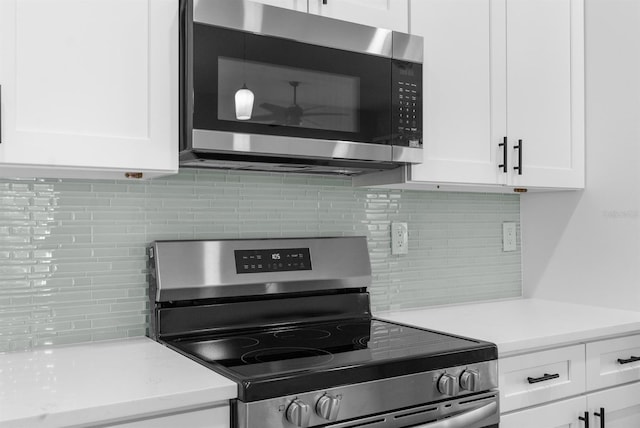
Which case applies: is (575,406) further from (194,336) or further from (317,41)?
(317,41)

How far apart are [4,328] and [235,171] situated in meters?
0.77

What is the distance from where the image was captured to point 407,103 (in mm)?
1803

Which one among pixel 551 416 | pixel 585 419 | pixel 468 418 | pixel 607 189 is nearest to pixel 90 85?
pixel 468 418

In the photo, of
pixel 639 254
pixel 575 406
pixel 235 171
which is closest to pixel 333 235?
pixel 235 171

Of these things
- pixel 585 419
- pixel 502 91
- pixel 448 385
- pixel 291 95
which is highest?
pixel 502 91

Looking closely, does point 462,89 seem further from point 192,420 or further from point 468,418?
point 192,420

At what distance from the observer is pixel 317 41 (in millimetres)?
1662

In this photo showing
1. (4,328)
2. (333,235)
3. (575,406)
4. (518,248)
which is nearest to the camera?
(4,328)

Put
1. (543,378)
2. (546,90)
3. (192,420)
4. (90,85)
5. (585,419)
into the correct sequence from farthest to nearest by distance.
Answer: (546,90) < (585,419) < (543,378) < (90,85) < (192,420)

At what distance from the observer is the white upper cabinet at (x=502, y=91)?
1.94 m

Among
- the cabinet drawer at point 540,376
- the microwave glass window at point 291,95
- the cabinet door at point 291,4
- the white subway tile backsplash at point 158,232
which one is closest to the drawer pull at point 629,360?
the cabinet drawer at point 540,376

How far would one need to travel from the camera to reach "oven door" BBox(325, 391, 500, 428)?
1376mm

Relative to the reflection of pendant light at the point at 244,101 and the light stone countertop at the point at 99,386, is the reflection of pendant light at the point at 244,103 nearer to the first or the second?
the reflection of pendant light at the point at 244,101

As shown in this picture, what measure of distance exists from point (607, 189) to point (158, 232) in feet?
5.27
